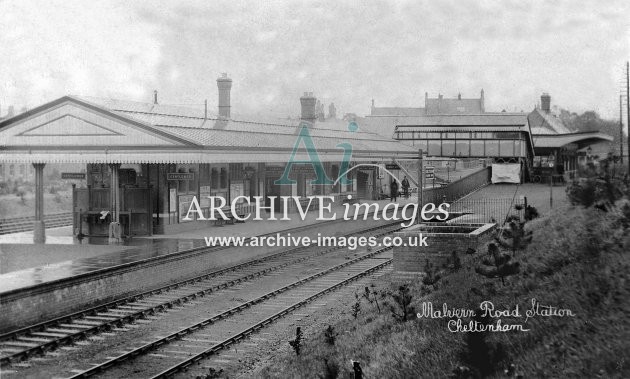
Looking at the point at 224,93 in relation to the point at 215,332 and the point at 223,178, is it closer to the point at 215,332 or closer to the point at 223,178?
the point at 223,178

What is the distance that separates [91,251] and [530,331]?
1556cm

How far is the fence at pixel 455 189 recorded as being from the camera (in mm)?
24266

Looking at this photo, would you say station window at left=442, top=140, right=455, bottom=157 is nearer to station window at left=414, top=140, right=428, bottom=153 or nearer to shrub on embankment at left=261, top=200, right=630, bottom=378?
station window at left=414, top=140, right=428, bottom=153

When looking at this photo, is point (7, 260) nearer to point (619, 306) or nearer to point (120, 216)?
point (120, 216)

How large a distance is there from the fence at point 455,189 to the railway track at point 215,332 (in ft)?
11.8

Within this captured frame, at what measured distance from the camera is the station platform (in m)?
18.0

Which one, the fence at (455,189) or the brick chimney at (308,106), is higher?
the brick chimney at (308,106)

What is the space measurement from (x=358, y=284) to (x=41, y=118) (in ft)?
41.2

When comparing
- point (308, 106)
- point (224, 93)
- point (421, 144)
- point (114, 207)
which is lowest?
point (114, 207)

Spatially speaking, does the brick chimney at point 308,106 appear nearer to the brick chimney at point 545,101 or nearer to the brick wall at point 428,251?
the brick chimney at point 545,101

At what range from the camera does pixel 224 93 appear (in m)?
39.1

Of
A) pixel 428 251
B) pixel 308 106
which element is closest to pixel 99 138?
pixel 428 251

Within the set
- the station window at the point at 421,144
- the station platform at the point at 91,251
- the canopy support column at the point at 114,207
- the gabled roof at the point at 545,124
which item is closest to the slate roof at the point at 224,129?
the canopy support column at the point at 114,207

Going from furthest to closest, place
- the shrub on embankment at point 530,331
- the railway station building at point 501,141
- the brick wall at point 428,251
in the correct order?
the railway station building at point 501,141 → the brick wall at point 428,251 → the shrub on embankment at point 530,331
